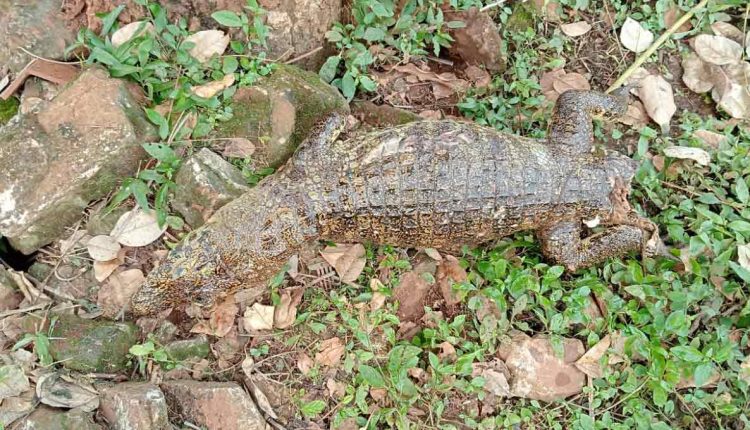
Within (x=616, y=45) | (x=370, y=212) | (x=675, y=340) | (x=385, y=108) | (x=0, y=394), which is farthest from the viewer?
(x=616, y=45)

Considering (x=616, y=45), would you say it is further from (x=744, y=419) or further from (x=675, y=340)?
(x=744, y=419)

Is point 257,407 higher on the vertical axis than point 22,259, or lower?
lower

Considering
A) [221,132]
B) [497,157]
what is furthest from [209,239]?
[497,157]

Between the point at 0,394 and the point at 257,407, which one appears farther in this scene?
the point at 257,407

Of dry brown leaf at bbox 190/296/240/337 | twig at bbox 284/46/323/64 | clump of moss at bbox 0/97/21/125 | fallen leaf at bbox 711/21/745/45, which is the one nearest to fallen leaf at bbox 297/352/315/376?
dry brown leaf at bbox 190/296/240/337

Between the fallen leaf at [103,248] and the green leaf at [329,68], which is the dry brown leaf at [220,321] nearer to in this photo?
the fallen leaf at [103,248]

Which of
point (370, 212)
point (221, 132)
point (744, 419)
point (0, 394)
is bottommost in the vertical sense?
point (744, 419)
